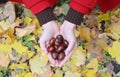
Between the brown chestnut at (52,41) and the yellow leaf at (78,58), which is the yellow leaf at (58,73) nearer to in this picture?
the yellow leaf at (78,58)

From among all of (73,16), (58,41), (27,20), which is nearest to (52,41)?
(58,41)

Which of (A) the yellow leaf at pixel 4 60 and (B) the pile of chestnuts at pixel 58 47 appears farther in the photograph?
(A) the yellow leaf at pixel 4 60

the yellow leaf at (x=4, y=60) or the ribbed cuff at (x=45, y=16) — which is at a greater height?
the ribbed cuff at (x=45, y=16)

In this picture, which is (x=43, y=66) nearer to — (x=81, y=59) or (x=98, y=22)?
(x=81, y=59)

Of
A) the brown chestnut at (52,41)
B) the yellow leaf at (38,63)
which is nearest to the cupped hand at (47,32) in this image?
the brown chestnut at (52,41)

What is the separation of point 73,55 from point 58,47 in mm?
219

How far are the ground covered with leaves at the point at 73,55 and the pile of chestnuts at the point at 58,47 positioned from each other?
0.69 feet

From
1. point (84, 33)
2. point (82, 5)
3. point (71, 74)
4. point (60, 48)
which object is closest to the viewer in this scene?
point (82, 5)

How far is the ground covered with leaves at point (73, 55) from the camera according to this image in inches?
58.8

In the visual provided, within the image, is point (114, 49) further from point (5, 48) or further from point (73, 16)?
point (5, 48)

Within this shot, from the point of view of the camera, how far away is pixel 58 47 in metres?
1.31

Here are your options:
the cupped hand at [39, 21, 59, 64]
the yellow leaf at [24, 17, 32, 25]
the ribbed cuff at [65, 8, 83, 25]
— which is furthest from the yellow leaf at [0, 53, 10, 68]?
the ribbed cuff at [65, 8, 83, 25]

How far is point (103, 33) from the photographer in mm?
1614

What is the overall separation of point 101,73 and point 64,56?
0.27 meters
